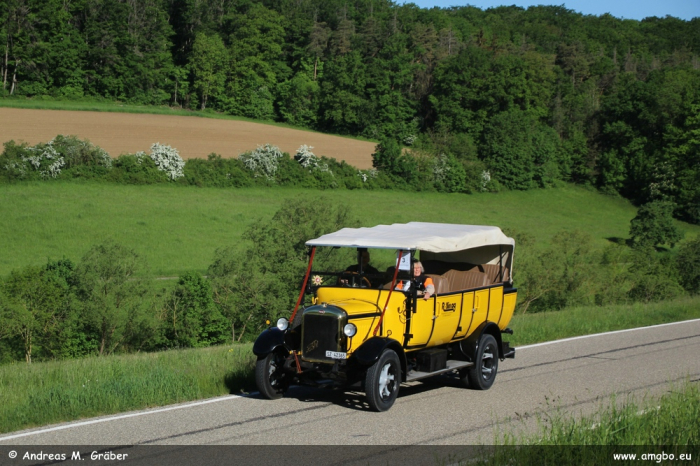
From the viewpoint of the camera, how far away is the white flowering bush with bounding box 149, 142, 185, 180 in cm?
5725

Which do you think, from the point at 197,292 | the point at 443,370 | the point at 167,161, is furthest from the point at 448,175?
the point at 443,370

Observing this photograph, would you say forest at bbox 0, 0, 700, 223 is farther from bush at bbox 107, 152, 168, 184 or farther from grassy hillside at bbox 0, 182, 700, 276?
bush at bbox 107, 152, 168, 184

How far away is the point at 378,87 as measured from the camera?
304 feet

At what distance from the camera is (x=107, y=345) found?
31.1 metres

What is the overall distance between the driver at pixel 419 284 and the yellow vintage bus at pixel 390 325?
1 centimetres

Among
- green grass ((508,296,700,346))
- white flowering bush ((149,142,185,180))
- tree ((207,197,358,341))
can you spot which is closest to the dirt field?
white flowering bush ((149,142,185,180))

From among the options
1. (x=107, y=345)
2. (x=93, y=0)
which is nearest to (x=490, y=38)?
(x=93, y=0)

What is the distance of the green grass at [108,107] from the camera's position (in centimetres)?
6925

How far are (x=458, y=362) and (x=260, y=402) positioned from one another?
9.75 ft

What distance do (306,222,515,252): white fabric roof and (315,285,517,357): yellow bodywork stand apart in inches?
24.7

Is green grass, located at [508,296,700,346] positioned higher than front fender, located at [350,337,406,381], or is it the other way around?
front fender, located at [350,337,406,381]

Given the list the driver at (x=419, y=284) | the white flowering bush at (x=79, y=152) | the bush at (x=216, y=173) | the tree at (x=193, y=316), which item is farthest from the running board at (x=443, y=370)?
the bush at (x=216, y=173)

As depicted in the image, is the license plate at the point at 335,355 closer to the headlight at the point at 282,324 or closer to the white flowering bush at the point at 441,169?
the headlight at the point at 282,324

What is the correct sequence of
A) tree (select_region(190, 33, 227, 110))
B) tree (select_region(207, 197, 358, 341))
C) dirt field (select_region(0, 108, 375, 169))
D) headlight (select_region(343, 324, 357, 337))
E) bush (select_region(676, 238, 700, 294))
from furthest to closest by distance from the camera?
tree (select_region(190, 33, 227, 110)), dirt field (select_region(0, 108, 375, 169)), bush (select_region(676, 238, 700, 294)), tree (select_region(207, 197, 358, 341)), headlight (select_region(343, 324, 357, 337))
